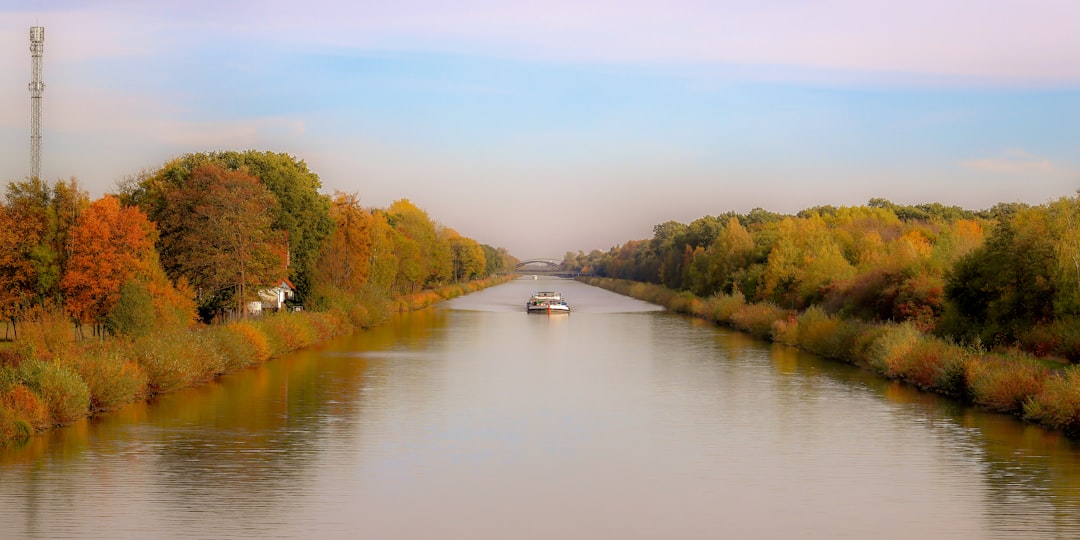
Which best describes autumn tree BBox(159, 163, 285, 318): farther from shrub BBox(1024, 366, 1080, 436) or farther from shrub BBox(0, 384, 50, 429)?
shrub BBox(1024, 366, 1080, 436)

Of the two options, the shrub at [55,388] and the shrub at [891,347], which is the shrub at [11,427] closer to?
the shrub at [55,388]

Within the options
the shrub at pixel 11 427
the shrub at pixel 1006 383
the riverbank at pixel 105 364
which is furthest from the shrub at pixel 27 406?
the shrub at pixel 1006 383

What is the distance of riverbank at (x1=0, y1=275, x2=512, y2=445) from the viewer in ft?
80.0

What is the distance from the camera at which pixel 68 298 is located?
41.3m

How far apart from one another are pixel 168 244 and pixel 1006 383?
122ft

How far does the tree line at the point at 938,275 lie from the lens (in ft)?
113

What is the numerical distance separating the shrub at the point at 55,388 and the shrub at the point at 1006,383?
25.7 metres

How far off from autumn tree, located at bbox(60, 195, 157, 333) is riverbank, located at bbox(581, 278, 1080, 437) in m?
30.7

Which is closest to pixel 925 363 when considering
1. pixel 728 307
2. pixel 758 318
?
pixel 758 318

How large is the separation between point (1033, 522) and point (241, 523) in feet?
43.4

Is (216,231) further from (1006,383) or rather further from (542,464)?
(1006,383)

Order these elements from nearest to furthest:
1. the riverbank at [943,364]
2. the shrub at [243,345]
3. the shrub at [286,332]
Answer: the riverbank at [943,364], the shrub at [243,345], the shrub at [286,332]

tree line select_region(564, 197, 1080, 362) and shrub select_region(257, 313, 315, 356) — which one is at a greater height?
tree line select_region(564, 197, 1080, 362)

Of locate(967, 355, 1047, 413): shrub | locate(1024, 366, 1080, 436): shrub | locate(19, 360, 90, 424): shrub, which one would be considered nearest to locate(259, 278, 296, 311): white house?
locate(19, 360, 90, 424): shrub
